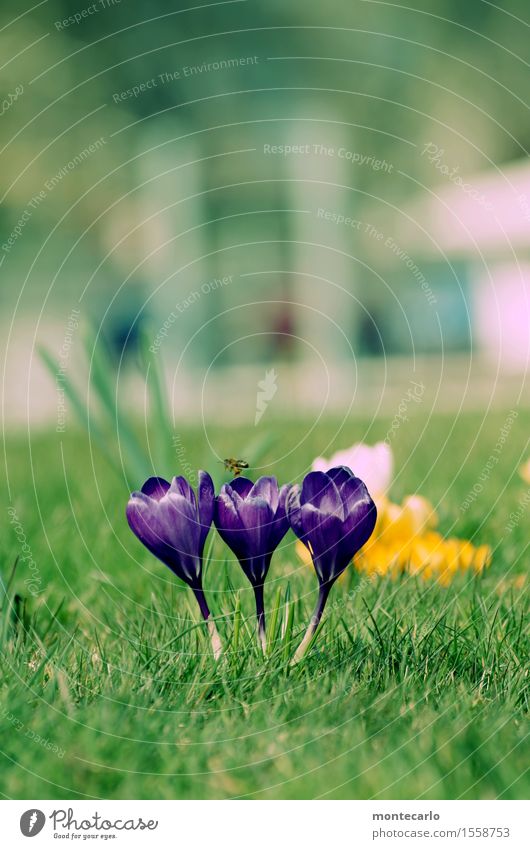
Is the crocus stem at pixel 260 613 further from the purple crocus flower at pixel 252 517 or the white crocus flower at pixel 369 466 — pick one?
the white crocus flower at pixel 369 466

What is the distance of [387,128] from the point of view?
8.66m

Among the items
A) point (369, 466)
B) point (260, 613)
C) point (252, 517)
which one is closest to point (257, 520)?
point (252, 517)

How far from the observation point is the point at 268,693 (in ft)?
2.89

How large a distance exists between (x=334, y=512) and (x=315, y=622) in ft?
0.38

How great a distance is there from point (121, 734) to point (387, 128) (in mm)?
8383

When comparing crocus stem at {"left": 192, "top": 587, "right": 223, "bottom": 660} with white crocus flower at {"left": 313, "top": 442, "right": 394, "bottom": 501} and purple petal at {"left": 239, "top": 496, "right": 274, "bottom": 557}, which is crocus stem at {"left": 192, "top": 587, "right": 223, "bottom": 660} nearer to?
purple petal at {"left": 239, "top": 496, "right": 274, "bottom": 557}

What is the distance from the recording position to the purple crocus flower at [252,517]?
33.2 inches

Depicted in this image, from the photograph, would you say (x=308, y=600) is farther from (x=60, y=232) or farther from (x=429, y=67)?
(x=60, y=232)

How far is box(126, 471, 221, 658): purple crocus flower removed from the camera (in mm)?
840

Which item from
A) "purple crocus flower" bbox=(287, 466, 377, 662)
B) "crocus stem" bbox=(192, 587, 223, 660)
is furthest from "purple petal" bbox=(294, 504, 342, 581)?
"crocus stem" bbox=(192, 587, 223, 660)

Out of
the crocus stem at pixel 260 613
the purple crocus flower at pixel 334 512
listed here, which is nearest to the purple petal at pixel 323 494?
the purple crocus flower at pixel 334 512

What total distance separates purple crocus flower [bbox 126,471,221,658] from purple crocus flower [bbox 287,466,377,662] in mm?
75

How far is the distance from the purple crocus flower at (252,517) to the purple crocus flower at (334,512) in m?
0.02
